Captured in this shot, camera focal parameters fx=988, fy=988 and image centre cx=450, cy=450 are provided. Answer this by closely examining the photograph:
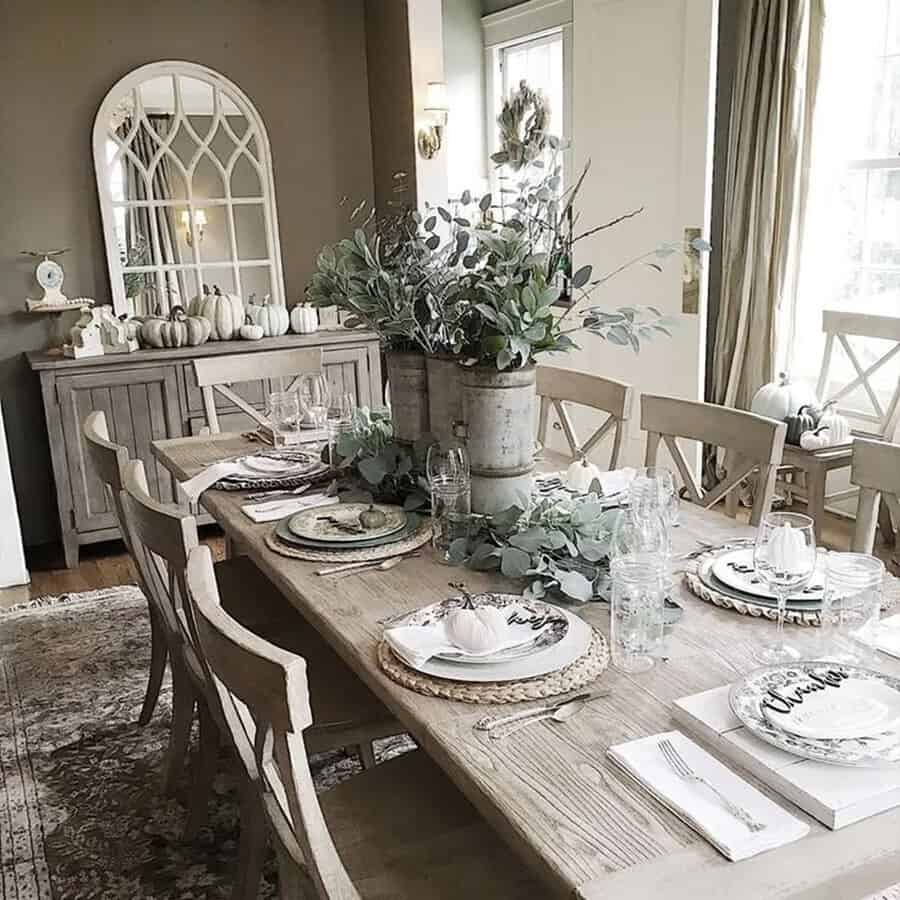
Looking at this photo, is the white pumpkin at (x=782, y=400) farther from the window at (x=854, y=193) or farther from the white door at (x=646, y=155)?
the window at (x=854, y=193)

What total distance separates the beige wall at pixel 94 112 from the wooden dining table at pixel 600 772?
9.66 feet

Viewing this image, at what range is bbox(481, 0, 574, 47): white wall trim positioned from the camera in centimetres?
486

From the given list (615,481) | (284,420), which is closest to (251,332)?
(284,420)

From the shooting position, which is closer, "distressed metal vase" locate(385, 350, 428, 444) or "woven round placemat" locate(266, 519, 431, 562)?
"woven round placemat" locate(266, 519, 431, 562)

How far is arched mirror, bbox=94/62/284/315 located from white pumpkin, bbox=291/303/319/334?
229 mm

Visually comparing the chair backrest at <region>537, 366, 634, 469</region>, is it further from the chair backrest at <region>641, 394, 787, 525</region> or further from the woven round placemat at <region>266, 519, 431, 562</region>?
the woven round placemat at <region>266, 519, 431, 562</region>

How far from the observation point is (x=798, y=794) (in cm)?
110

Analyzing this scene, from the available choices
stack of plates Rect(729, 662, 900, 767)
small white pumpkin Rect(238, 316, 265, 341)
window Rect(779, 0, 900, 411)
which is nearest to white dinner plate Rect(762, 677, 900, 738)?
stack of plates Rect(729, 662, 900, 767)

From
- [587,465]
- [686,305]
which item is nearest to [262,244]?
[686,305]

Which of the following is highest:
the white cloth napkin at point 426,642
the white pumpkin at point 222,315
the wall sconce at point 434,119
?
the wall sconce at point 434,119

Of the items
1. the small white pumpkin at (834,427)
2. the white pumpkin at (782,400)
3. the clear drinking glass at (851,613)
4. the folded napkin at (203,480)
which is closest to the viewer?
the clear drinking glass at (851,613)

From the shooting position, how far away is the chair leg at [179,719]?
2289mm

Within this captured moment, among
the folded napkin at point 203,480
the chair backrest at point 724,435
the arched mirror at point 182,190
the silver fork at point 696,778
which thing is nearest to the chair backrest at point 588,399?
the chair backrest at point 724,435

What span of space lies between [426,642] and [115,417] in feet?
9.74
